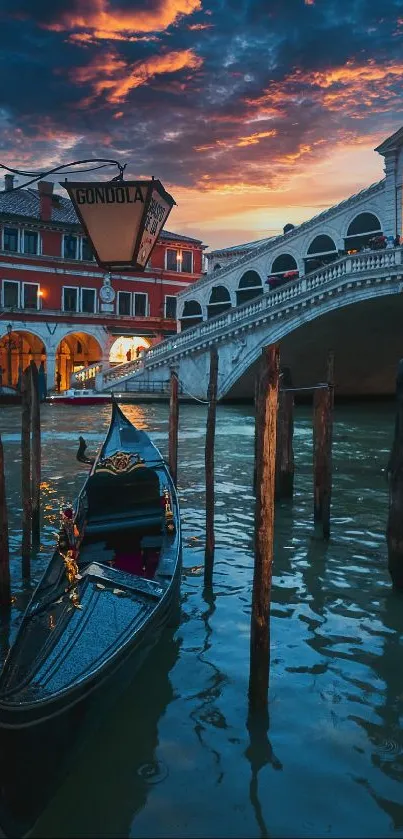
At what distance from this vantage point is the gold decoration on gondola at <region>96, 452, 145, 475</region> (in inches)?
242

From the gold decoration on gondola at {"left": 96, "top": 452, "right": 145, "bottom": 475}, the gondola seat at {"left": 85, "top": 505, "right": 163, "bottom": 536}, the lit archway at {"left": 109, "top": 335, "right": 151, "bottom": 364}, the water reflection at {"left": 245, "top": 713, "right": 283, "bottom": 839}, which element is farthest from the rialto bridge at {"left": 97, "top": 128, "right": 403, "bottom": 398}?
the water reflection at {"left": 245, "top": 713, "right": 283, "bottom": 839}

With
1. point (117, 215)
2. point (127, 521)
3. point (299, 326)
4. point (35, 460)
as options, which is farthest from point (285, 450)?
point (299, 326)

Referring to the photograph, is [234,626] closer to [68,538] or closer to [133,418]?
[68,538]

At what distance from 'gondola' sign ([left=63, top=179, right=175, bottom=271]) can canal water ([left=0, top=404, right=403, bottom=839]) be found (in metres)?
2.73

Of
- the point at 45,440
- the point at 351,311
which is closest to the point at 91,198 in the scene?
the point at 45,440

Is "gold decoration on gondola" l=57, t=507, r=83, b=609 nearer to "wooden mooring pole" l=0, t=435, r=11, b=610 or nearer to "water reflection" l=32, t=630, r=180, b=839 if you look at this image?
"wooden mooring pole" l=0, t=435, r=11, b=610

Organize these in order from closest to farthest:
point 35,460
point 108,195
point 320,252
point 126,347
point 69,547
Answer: point 108,195
point 69,547
point 35,460
point 320,252
point 126,347

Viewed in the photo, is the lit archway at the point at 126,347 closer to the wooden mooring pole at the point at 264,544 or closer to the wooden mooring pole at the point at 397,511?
the wooden mooring pole at the point at 397,511

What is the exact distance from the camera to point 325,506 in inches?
275

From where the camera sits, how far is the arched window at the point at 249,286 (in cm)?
2927

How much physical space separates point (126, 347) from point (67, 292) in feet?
13.8

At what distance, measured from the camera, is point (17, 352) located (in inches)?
1260

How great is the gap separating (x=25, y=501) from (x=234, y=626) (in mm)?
2258

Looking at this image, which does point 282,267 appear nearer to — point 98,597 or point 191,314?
point 191,314
